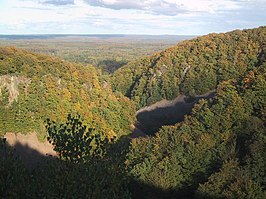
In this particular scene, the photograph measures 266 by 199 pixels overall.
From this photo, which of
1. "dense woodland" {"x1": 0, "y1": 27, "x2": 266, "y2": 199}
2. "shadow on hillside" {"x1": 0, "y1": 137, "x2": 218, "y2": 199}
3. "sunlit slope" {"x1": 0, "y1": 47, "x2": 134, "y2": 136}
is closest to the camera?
"shadow on hillside" {"x1": 0, "y1": 137, "x2": 218, "y2": 199}

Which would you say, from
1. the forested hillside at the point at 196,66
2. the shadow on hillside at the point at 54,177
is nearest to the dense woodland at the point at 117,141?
the shadow on hillside at the point at 54,177

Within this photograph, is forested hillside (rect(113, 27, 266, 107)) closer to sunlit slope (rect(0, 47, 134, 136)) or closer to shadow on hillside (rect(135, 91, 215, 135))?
shadow on hillside (rect(135, 91, 215, 135))

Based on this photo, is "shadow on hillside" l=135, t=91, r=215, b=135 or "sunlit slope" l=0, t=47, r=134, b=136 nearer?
"sunlit slope" l=0, t=47, r=134, b=136

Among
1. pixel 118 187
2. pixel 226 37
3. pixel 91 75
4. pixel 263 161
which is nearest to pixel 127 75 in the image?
pixel 226 37

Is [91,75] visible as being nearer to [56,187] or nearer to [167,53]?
[167,53]

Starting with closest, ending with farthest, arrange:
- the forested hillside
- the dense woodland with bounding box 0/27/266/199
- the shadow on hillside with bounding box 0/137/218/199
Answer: the shadow on hillside with bounding box 0/137/218/199
the dense woodland with bounding box 0/27/266/199
the forested hillside

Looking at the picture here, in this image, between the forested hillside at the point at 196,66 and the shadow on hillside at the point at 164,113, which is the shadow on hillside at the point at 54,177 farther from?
the forested hillside at the point at 196,66

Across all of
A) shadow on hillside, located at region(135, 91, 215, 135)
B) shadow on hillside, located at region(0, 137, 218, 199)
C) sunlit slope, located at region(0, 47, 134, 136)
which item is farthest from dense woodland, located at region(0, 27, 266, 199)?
shadow on hillside, located at region(135, 91, 215, 135)
